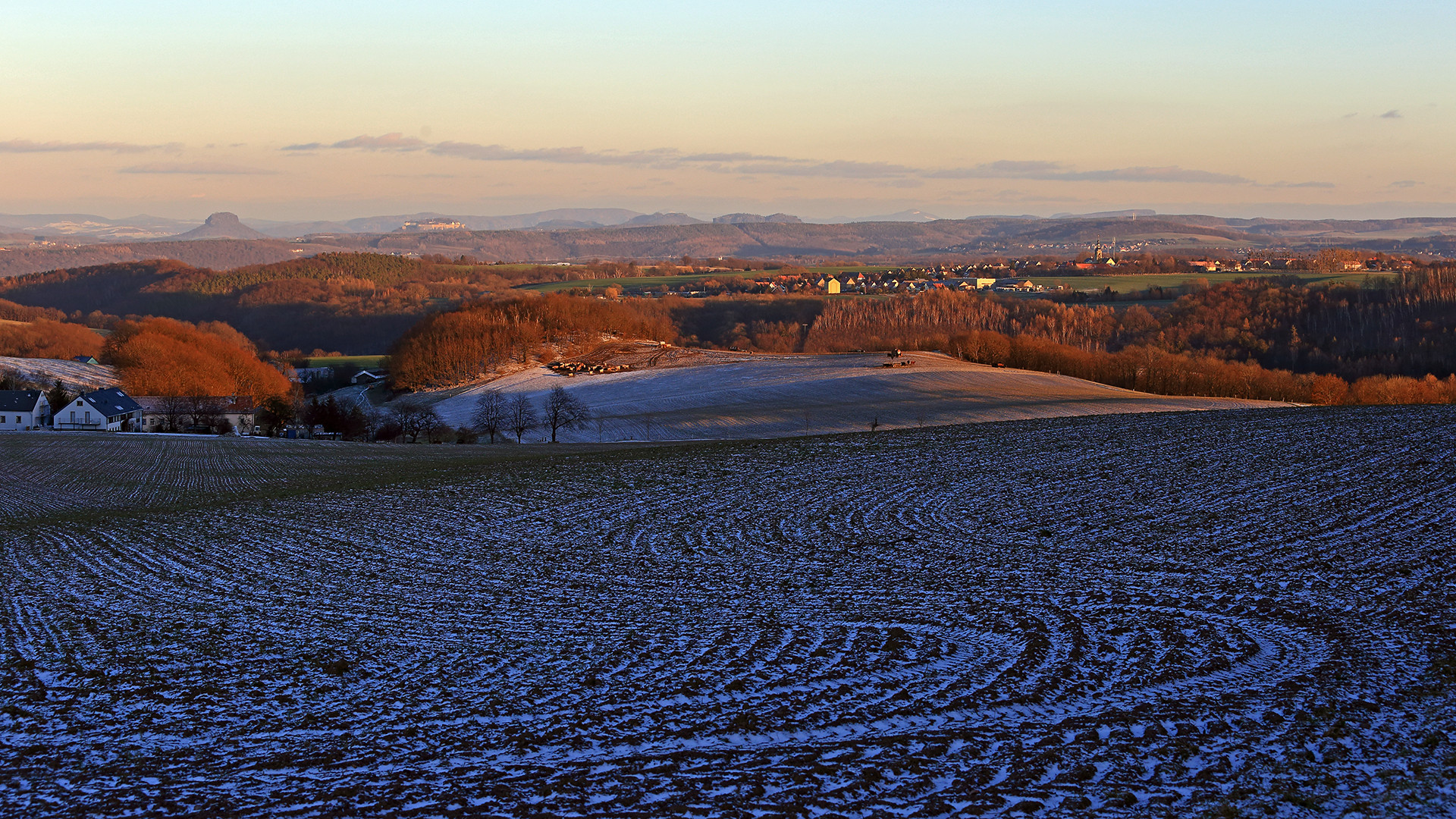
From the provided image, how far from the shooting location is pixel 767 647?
1301 cm

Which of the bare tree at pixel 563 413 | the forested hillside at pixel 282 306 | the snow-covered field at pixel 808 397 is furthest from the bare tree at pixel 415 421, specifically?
the forested hillside at pixel 282 306

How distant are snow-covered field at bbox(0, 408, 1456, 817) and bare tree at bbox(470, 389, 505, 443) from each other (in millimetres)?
31637

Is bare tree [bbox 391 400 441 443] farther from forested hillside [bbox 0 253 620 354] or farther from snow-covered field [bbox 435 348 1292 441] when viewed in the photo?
forested hillside [bbox 0 253 620 354]

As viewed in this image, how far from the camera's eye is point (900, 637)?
13.3 metres

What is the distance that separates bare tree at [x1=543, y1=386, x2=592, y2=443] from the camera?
5875cm

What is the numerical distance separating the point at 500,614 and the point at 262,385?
234ft

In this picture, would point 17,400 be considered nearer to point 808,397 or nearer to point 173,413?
point 173,413

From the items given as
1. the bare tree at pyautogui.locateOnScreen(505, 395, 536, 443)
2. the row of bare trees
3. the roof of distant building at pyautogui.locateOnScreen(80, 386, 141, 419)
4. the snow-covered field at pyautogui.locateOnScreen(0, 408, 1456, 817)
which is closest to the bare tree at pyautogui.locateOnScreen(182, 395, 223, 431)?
the roof of distant building at pyautogui.locateOnScreen(80, 386, 141, 419)

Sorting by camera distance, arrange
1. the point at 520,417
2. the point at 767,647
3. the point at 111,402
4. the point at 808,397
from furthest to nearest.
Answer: the point at 111,402 → the point at 808,397 → the point at 520,417 → the point at 767,647

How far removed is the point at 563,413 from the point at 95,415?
28.9 metres

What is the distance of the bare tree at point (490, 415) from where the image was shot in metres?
59.1

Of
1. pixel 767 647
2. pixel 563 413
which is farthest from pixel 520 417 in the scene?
pixel 767 647

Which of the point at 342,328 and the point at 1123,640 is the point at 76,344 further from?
the point at 1123,640

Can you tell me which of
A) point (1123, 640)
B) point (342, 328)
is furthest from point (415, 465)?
point (342, 328)
